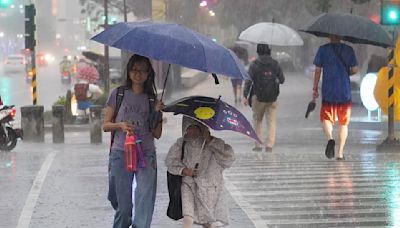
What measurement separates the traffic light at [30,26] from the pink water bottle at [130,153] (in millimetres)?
13965

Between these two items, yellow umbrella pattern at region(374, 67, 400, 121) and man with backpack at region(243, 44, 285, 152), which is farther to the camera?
yellow umbrella pattern at region(374, 67, 400, 121)

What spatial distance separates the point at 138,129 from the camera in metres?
6.00

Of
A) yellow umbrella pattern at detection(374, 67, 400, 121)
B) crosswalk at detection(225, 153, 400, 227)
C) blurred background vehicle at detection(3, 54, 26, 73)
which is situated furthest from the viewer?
blurred background vehicle at detection(3, 54, 26, 73)

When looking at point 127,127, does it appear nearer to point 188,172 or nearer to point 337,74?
point 188,172

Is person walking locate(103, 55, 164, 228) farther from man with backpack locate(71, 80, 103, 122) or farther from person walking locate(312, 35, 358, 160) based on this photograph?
man with backpack locate(71, 80, 103, 122)

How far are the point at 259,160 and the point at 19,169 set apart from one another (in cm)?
350

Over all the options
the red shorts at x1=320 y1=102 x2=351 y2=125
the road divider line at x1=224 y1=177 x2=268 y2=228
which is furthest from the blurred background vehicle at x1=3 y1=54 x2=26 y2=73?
the road divider line at x1=224 y1=177 x2=268 y2=228

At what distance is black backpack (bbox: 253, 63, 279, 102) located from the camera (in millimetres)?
12633

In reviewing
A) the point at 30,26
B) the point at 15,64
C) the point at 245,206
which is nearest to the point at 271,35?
the point at 245,206

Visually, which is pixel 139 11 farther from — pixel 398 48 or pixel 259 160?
pixel 259 160

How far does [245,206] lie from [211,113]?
9.07 ft

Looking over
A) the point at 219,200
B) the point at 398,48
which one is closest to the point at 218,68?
the point at 219,200

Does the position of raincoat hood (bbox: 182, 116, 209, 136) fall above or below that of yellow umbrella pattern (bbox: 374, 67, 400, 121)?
above

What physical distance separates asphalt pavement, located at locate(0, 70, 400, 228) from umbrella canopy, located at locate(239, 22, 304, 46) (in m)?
1.86
